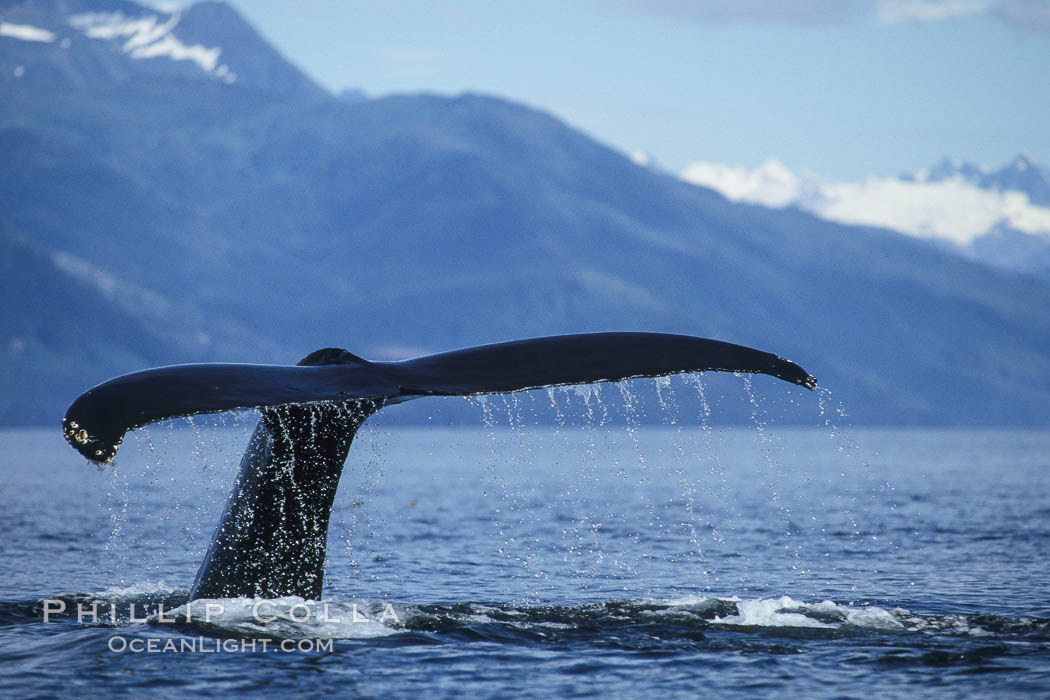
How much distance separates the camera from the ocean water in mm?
8781

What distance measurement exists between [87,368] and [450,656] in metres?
166

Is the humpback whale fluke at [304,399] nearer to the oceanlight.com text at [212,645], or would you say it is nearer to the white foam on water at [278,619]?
the white foam on water at [278,619]

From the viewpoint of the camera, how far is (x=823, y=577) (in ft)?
49.8

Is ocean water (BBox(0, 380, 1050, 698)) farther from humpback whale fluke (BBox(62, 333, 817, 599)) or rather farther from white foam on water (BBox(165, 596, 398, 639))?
humpback whale fluke (BBox(62, 333, 817, 599))

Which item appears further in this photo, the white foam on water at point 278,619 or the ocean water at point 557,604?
the white foam on water at point 278,619

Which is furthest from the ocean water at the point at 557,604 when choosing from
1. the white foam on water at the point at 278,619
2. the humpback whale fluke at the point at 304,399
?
the humpback whale fluke at the point at 304,399

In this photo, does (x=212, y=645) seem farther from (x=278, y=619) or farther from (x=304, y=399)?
(x=304, y=399)

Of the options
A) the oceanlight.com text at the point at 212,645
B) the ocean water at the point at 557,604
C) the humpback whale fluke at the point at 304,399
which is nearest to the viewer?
the humpback whale fluke at the point at 304,399

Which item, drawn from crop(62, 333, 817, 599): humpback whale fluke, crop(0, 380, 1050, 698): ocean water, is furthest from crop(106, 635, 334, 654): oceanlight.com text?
crop(62, 333, 817, 599): humpback whale fluke

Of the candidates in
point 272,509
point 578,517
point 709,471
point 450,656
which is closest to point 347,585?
point 450,656

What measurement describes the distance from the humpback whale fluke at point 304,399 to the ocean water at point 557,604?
0.42 m

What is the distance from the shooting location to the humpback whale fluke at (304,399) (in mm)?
6512

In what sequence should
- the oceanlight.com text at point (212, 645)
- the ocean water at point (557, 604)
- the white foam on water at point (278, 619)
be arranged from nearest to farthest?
the ocean water at point (557, 604)
the oceanlight.com text at point (212, 645)
the white foam on water at point (278, 619)

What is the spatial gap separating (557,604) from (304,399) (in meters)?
5.83
